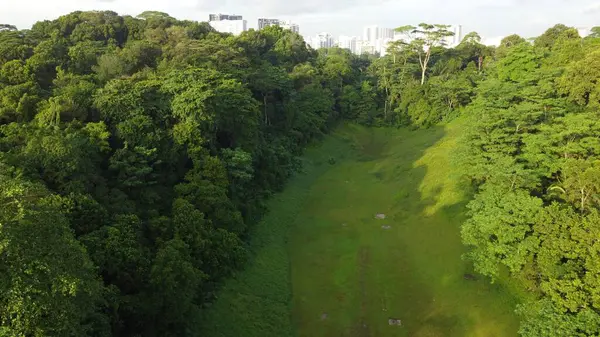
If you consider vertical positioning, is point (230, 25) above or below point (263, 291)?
above

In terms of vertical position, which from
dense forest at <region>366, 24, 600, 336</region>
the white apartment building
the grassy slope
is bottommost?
the grassy slope

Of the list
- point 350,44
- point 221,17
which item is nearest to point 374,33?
point 350,44

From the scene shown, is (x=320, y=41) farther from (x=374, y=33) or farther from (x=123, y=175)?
(x=123, y=175)

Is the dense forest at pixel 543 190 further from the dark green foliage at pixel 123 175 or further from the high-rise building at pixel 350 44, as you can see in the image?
the high-rise building at pixel 350 44

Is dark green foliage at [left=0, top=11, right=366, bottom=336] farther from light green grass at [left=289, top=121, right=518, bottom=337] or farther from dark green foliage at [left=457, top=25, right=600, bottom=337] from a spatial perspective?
dark green foliage at [left=457, top=25, right=600, bottom=337]

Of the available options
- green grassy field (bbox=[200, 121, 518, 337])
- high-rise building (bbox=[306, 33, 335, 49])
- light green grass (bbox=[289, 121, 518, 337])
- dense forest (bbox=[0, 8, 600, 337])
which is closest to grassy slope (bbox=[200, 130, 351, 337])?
green grassy field (bbox=[200, 121, 518, 337])

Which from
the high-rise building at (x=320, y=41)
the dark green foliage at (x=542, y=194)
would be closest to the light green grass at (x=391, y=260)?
Result: the dark green foliage at (x=542, y=194)

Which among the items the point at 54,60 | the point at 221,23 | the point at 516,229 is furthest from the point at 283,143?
the point at 221,23
